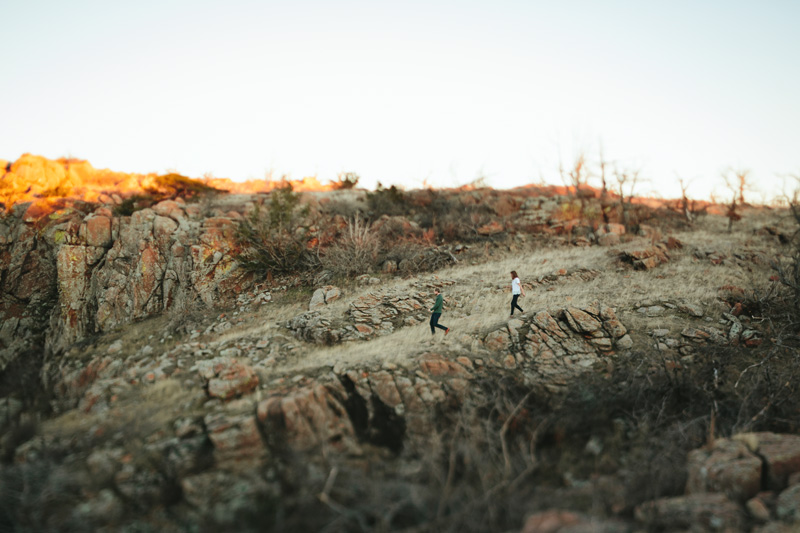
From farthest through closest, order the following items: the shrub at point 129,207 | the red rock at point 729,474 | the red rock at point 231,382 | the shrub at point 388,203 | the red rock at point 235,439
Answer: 1. the shrub at point 388,203
2. the shrub at point 129,207
3. the red rock at point 231,382
4. the red rock at point 235,439
5. the red rock at point 729,474

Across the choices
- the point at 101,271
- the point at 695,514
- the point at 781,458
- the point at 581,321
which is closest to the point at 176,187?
the point at 101,271

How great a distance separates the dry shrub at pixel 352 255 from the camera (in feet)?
52.7

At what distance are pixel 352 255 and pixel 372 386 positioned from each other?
9.58 metres

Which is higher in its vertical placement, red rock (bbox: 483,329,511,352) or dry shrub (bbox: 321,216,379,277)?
dry shrub (bbox: 321,216,379,277)

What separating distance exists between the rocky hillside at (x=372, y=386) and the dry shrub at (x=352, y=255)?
0.13 meters

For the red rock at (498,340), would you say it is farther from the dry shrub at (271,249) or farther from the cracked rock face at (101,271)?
the cracked rock face at (101,271)

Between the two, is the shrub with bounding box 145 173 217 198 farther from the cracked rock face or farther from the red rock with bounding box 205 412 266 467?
the red rock with bounding box 205 412 266 467

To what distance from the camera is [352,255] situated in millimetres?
16641

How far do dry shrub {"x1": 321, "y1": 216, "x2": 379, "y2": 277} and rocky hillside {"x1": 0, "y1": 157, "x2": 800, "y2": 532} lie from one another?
13 cm

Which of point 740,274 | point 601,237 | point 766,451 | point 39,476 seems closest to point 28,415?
point 39,476

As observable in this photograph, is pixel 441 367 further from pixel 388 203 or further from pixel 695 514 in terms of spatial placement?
pixel 388 203

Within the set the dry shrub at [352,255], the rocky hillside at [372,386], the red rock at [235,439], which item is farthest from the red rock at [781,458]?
the dry shrub at [352,255]

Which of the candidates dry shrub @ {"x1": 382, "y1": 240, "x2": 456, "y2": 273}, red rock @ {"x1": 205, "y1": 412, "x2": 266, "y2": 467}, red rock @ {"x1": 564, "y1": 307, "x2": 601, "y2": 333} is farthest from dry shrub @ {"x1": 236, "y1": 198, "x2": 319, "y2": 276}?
red rock @ {"x1": 564, "y1": 307, "x2": 601, "y2": 333}

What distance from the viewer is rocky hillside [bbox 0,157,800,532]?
488 cm
